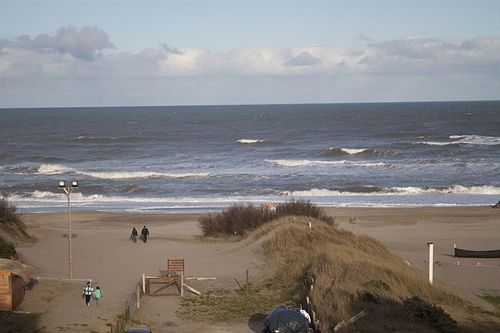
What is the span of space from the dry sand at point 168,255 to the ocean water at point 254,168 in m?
5.15

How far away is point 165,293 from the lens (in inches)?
867

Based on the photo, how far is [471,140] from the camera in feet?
276

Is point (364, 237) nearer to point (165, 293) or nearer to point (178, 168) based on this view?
point (165, 293)

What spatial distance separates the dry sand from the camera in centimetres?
1989

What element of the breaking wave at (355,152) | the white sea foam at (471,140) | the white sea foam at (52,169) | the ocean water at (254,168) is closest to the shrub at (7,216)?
the ocean water at (254,168)

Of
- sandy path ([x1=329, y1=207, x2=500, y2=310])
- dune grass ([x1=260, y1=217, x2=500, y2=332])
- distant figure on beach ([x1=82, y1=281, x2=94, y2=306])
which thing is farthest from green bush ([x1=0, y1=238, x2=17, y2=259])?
sandy path ([x1=329, y1=207, x2=500, y2=310])

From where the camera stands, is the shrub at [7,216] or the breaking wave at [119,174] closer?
the shrub at [7,216]

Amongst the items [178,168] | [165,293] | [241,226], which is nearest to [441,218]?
[241,226]

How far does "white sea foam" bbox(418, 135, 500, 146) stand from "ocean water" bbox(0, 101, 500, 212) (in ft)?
0.40

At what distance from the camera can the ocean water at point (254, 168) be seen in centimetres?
4831

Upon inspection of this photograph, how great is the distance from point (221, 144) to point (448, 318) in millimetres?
75847

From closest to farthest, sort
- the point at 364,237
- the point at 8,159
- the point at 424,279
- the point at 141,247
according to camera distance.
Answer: the point at 424,279 → the point at 364,237 → the point at 141,247 → the point at 8,159

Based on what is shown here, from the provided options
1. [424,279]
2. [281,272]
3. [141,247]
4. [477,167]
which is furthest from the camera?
[477,167]

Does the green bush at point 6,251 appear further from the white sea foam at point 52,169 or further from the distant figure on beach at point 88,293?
the white sea foam at point 52,169
